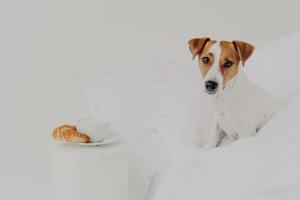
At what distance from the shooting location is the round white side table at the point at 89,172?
130 centimetres

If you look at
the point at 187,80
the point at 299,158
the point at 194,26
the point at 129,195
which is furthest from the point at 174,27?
the point at 299,158

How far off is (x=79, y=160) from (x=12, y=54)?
28.8 inches

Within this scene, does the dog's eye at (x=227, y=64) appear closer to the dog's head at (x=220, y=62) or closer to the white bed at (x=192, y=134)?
the dog's head at (x=220, y=62)

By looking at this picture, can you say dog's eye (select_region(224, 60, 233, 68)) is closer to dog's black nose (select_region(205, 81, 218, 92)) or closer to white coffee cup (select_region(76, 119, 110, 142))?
dog's black nose (select_region(205, 81, 218, 92))

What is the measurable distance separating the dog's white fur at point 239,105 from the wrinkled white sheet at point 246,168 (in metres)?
0.05

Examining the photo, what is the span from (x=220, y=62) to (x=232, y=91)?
0.09 metres

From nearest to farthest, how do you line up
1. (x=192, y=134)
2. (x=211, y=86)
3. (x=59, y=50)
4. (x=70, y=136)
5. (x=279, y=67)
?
(x=211, y=86) < (x=192, y=134) < (x=70, y=136) < (x=279, y=67) < (x=59, y=50)

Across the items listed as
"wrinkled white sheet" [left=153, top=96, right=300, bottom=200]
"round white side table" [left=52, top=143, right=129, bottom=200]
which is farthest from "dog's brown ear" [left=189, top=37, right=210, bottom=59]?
"round white side table" [left=52, top=143, right=129, bottom=200]

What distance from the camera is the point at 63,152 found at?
1.32 m

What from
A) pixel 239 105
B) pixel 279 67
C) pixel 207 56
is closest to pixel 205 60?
pixel 207 56

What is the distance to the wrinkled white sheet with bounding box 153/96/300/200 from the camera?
800mm

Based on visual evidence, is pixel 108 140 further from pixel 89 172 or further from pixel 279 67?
pixel 279 67

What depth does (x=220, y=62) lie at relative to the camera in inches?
43.8

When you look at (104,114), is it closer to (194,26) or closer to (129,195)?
(129,195)
